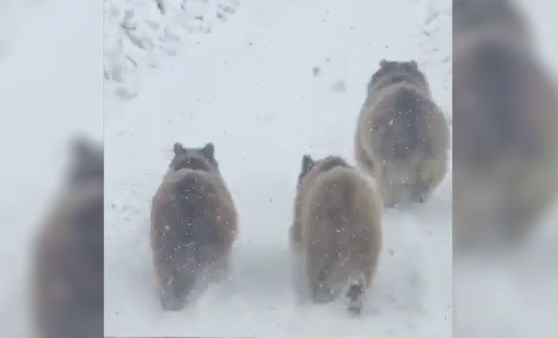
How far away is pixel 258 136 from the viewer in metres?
2.20

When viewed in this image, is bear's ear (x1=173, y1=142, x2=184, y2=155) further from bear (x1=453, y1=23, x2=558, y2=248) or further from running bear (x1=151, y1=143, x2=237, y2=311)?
Answer: bear (x1=453, y1=23, x2=558, y2=248)

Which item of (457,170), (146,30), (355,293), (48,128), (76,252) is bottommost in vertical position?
(355,293)

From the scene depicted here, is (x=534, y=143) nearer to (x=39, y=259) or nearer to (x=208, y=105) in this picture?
(x=208, y=105)

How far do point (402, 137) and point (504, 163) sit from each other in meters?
0.29

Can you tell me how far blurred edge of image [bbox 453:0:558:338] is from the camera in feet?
7.40

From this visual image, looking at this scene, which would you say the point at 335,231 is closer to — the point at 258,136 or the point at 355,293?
the point at 355,293

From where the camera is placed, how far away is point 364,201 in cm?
221

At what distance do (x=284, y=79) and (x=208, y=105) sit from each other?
21 cm

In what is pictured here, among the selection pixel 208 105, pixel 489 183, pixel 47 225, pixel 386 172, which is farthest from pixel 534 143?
pixel 47 225

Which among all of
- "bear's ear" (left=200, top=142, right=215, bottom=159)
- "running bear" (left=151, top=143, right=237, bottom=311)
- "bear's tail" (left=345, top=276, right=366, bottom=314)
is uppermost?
"bear's ear" (left=200, top=142, right=215, bottom=159)

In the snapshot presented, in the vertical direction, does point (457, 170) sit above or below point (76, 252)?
above

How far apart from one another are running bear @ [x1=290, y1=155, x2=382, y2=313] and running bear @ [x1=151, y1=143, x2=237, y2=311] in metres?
0.19

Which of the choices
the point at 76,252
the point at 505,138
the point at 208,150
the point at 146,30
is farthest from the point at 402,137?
the point at 76,252

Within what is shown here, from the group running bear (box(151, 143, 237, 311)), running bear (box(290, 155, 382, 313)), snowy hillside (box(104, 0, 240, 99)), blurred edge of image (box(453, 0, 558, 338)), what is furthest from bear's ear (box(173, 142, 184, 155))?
blurred edge of image (box(453, 0, 558, 338))
